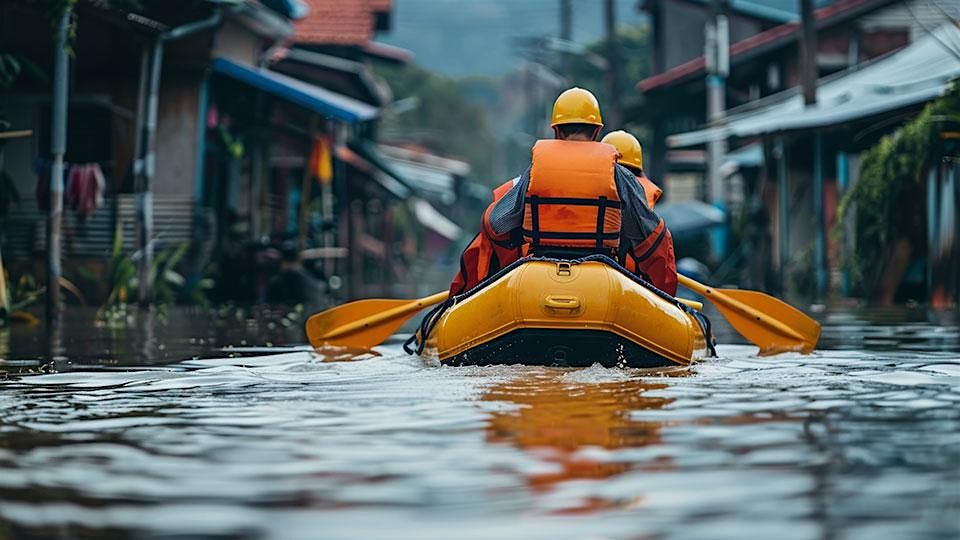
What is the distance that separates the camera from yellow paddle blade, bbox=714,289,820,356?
12.2 m

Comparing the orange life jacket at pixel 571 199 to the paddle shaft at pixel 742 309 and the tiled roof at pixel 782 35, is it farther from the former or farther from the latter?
the tiled roof at pixel 782 35

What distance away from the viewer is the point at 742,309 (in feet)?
40.4

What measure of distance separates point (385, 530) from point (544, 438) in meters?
1.88

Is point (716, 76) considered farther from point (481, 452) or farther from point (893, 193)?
point (481, 452)

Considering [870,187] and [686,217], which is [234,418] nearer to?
[870,187]

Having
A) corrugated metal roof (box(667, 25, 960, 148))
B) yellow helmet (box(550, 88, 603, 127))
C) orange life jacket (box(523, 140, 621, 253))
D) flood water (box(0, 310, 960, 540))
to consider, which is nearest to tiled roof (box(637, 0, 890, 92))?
corrugated metal roof (box(667, 25, 960, 148))

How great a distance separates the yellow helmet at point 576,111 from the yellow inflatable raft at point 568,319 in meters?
0.98

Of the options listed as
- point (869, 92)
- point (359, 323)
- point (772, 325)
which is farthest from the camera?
point (869, 92)

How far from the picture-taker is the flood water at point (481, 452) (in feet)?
14.7

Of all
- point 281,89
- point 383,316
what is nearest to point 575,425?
point 383,316

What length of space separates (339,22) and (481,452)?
34.5 m

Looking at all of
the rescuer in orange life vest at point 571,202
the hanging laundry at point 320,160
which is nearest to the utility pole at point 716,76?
the hanging laundry at point 320,160

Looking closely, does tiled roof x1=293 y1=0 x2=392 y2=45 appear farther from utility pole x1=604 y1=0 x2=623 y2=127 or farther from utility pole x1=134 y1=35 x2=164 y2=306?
utility pole x1=134 y1=35 x2=164 y2=306

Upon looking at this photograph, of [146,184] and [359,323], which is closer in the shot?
[359,323]
